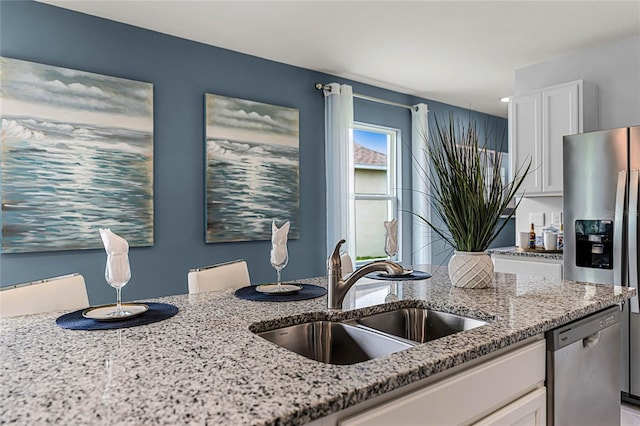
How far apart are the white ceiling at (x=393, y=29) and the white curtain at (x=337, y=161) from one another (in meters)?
0.28

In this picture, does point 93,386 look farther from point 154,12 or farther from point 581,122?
point 581,122

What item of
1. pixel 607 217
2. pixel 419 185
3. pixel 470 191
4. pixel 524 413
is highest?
pixel 419 185

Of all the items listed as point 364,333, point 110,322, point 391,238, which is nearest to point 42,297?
point 110,322

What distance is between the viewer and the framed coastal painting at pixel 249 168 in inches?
134

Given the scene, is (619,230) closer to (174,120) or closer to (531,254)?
(531,254)

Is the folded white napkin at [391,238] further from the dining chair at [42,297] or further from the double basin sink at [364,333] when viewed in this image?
the dining chair at [42,297]

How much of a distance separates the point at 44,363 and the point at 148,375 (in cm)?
27

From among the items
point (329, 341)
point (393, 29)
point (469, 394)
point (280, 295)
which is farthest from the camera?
point (393, 29)

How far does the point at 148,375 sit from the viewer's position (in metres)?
0.89


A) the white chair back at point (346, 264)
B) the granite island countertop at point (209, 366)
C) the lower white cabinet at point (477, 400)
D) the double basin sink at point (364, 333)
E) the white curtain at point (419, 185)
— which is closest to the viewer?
the granite island countertop at point (209, 366)

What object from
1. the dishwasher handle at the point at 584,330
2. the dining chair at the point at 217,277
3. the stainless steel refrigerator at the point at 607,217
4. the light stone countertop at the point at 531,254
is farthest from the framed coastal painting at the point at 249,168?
the dishwasher handle at the point at 584,330

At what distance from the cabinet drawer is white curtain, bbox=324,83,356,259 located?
2746 mm

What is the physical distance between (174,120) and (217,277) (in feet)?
5.43

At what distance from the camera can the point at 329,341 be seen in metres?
1.46
